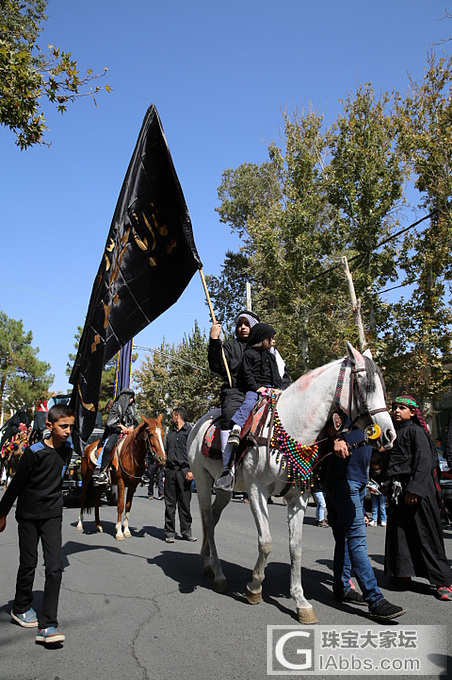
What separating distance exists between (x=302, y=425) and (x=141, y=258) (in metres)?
2.82

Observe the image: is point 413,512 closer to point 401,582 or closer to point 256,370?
point 401,582

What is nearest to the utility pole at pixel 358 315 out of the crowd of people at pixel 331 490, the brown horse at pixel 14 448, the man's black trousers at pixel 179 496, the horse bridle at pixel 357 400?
the man's black trousers at pixel 179 496

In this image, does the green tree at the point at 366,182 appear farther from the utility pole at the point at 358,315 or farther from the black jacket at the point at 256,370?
the black jacket at the point at 256,370

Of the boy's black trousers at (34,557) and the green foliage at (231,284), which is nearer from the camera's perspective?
the boy's black trousers at (34,557)

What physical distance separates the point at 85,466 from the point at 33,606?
6010 millimetres

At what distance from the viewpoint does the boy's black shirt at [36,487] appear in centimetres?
446

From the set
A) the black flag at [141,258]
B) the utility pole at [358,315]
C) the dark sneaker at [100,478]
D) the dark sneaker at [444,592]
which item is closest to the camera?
the dark sneaker at [444,592]

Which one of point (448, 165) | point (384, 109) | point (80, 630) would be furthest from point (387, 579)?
point (384, 109)

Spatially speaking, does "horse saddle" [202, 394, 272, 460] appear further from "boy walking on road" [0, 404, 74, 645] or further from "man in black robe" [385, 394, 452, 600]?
"man in black robe" [385, 394, 452, 600]

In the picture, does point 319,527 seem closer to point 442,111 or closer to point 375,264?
point 375,264

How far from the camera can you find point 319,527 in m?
10.9

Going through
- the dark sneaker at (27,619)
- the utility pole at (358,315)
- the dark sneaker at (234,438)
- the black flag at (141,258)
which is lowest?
the dark sneaker at (27,619)

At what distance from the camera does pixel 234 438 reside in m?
5.14

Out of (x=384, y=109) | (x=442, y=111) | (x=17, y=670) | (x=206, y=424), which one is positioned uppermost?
(x=384, y=109)
